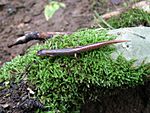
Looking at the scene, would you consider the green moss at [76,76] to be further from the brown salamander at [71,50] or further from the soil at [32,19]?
the soil at [32,19]

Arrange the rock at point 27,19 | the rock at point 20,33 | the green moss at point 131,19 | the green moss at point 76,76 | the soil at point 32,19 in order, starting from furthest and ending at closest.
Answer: the rock at point 27,19, the rock at point 20,33, the soil at point 32,19, the green moss at point 131,19, the green moss at point 76,76

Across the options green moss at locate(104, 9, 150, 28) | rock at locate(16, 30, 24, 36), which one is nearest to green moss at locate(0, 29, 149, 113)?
green moss at locate(104, 9, 150, 28)

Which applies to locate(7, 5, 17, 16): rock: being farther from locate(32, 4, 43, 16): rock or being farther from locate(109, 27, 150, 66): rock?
locate(109, 27, 150, 66): rock

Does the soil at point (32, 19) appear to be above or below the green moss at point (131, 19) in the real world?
below

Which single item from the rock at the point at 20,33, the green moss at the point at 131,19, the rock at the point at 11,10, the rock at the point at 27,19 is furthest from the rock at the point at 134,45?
the rock at the point at 11,10

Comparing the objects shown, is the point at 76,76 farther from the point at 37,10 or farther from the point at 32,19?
the point at 37,10

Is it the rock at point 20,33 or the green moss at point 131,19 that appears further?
the rock at point 20,33

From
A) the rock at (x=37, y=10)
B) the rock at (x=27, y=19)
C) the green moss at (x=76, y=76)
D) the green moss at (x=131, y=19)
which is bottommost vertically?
the rock at (x=27, y=19)

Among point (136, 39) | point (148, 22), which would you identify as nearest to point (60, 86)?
point (136, 39)
